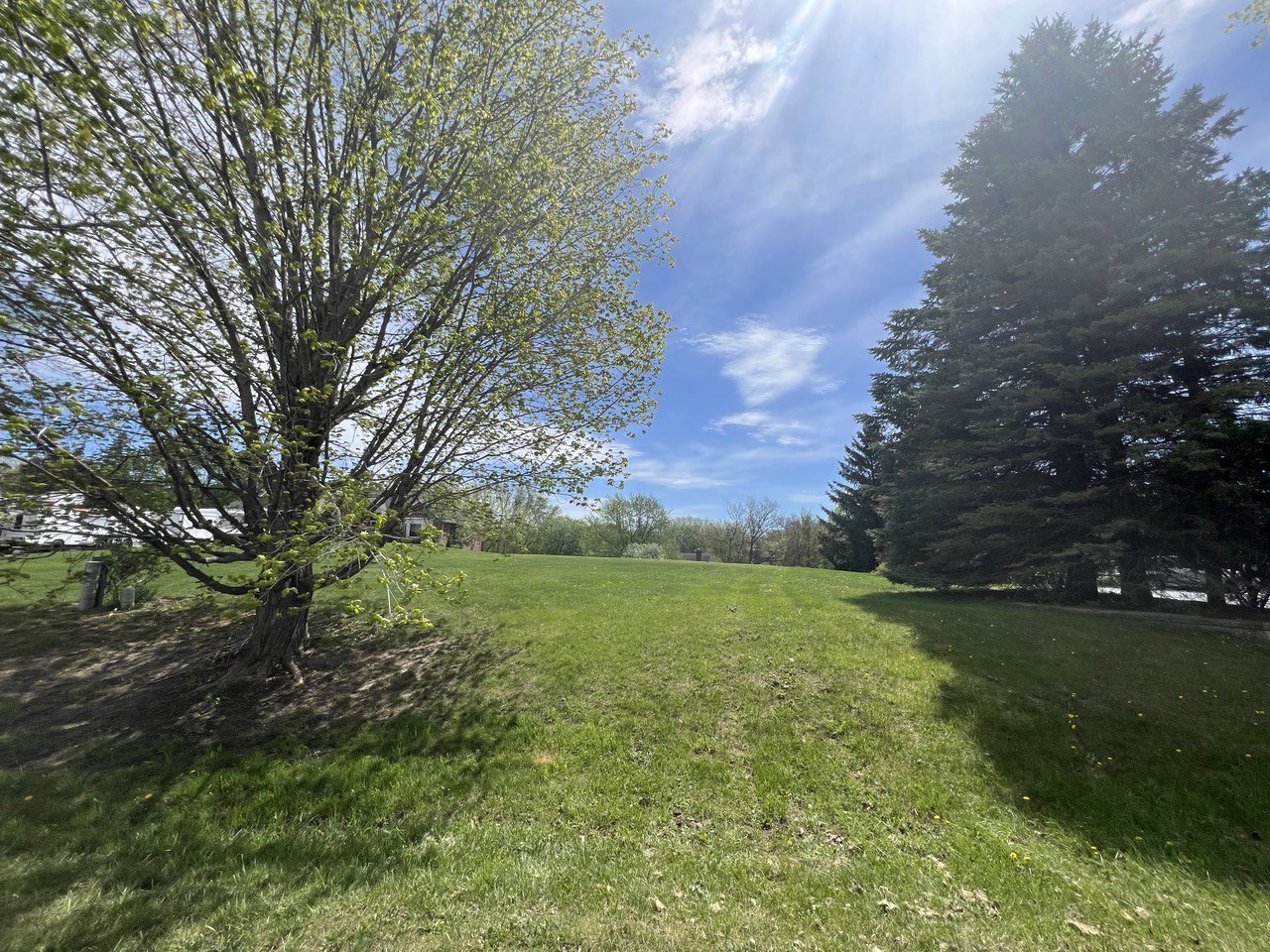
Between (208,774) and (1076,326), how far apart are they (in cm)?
1860

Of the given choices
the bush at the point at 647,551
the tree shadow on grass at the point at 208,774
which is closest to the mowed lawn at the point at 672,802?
the tree shadow on grass at the point at 208,774

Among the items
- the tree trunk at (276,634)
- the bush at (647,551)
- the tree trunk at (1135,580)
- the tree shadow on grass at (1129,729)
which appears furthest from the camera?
the bush at (647,551)

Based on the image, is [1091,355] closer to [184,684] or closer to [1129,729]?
[1129,729]

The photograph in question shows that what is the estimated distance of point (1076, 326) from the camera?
39.1 feet

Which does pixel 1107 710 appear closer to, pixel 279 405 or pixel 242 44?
pixel 279 405

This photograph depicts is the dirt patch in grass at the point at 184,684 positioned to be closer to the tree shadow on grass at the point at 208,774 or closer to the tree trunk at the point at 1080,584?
the tree shadow on grass at the point at 208,774

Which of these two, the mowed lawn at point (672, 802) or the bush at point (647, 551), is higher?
the bush at point (647, 551)

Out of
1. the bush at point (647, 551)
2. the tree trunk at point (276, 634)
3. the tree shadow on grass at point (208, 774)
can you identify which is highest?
the bush at point (647, 551)

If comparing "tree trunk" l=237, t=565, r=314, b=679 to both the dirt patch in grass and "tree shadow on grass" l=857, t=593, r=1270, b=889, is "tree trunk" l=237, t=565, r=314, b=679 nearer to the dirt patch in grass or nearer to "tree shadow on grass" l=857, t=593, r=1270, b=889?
the dirt patch in grass

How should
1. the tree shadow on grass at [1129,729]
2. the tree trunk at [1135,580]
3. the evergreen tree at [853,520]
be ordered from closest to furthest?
the tree shadow on grass at [1129,729] < the tree trunk at [1135,580] < the evergreen tree at [853,520]

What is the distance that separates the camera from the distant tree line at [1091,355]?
10.2m

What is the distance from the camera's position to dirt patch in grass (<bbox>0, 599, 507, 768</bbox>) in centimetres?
581

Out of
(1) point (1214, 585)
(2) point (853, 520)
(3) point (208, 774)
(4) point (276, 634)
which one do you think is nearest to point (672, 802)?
(3) point (208, 774)

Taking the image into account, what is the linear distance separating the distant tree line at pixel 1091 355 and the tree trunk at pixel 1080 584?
42 mm
